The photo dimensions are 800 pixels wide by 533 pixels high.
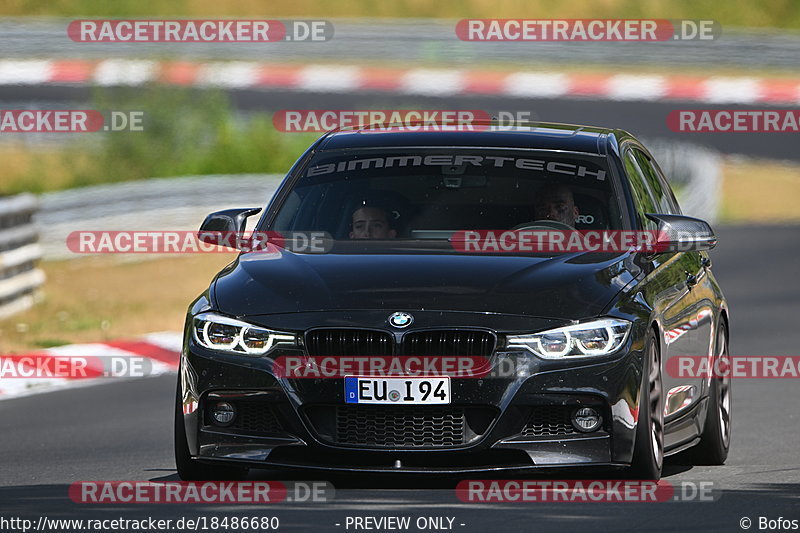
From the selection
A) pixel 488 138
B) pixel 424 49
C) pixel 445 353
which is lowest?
pixel 424 49

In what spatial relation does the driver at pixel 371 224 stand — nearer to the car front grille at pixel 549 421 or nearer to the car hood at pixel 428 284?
the car hood at pixel 428 284

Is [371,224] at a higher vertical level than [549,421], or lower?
higher

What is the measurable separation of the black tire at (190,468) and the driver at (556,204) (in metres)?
1.94

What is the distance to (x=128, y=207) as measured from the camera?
1029 inches

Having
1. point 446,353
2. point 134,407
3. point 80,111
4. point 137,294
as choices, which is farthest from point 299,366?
point 80,111

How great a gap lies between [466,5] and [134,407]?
55.0 meters

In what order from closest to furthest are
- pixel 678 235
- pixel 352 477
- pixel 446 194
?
pixel 352 477
pixel 678 235
pixel 446 194

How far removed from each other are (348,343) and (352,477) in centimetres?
85

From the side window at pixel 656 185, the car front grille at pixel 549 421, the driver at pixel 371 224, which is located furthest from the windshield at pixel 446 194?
the car front grille at pixel 549 421

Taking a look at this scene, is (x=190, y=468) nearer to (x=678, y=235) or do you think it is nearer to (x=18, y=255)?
(x=678, y=235)

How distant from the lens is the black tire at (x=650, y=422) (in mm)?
7973

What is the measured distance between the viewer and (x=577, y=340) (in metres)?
7.85

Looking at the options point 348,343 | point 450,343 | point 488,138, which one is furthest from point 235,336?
point 488,138

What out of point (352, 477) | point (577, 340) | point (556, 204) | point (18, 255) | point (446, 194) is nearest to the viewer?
point (577, 340)
